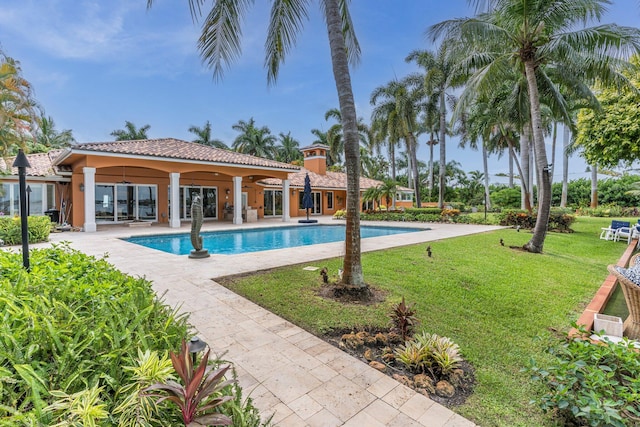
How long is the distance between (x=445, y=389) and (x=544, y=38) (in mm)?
12143

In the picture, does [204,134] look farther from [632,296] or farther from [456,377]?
[632,296]

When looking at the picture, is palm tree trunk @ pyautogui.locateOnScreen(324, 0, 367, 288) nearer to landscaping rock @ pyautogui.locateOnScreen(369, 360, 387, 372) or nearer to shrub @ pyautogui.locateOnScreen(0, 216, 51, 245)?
landscaping rock @ pyautogui.locateOnScreen(369, 360, 387, 372)

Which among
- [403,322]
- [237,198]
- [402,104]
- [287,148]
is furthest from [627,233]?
[287,148]

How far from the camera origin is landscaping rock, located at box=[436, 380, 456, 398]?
114 inches

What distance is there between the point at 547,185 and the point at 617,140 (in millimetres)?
2208

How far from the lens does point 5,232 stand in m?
11.3

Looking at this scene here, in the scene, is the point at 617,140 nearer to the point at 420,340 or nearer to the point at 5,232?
the point at 420,340

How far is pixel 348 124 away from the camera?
5.54 metres

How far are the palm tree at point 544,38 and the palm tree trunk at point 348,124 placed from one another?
650 cm

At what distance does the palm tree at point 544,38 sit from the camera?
962 cm

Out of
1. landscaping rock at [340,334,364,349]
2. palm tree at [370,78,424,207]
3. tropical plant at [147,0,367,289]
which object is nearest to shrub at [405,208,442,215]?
palm tree at [370,78,424,207]

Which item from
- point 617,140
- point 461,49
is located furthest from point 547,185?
point 461,49

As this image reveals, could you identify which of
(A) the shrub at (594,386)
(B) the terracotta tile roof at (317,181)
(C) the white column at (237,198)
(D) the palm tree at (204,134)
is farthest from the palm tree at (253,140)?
(A) the shrub at (594,386)

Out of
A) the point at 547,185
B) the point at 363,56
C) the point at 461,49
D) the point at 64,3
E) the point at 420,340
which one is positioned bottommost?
the point at 420,340
